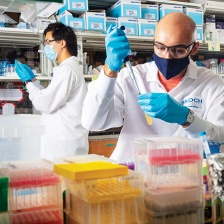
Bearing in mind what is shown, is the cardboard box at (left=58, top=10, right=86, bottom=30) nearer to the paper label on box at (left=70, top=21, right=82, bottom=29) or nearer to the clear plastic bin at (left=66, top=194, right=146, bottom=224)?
the paper label on box at (left=70, top=21, right=82, bottom=29)

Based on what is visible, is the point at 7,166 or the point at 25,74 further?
the point at 25,74

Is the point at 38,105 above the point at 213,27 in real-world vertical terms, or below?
below

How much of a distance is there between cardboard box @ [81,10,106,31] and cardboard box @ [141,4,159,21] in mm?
495

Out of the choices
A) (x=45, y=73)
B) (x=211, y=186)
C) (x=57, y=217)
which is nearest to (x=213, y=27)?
(x=45, y=73)

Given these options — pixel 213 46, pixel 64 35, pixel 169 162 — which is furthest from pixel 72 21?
pixel 169 162

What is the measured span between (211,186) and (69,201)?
365 mm

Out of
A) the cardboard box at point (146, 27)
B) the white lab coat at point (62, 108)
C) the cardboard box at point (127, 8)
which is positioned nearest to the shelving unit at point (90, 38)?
the cardboard box at point (146, 27)

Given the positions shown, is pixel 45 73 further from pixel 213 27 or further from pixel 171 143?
pixel 171 143

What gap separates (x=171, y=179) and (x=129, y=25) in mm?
2779

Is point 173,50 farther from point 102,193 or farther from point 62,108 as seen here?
point 62,108

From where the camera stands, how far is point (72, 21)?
3.15 metres

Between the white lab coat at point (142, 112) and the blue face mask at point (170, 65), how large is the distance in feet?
0.20

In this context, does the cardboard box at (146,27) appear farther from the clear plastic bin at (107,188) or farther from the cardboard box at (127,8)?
the clear plastic bin at (107,188)

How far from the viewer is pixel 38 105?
2.34m
